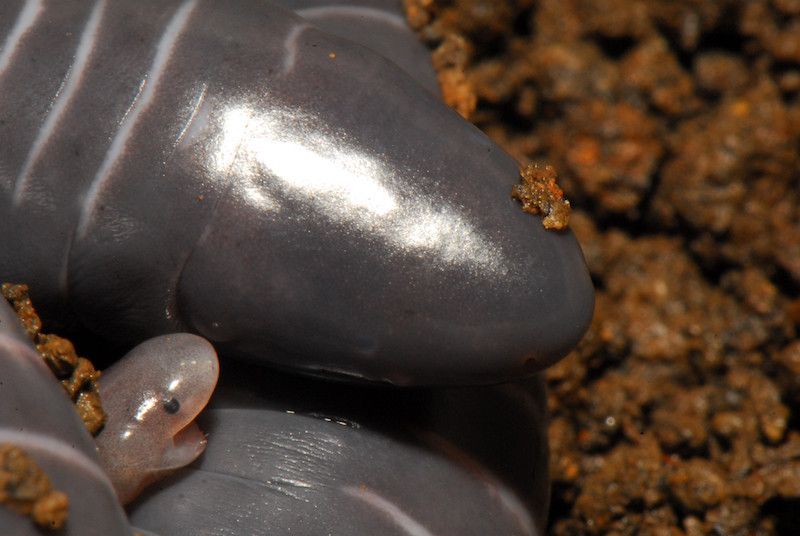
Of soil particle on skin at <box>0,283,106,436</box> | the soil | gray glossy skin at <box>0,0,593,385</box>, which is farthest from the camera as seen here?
the soil

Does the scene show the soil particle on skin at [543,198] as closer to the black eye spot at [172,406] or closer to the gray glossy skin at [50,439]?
the black eye spot at [172,406]

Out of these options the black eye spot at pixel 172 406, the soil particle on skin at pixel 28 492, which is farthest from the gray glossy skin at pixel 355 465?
the soil particle on skin at pixel 28 492

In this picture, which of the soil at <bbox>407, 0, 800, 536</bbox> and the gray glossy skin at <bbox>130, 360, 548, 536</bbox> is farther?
the soil at <bbox>407, 0, 800, 536</bbox>

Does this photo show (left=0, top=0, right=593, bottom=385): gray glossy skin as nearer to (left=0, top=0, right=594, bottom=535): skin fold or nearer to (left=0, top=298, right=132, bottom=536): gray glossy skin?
(left=0, top=0, right=594, bottom=535): skin fold

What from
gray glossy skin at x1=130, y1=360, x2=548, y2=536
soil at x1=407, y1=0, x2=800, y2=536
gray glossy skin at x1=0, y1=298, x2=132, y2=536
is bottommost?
soil at x1=407, y1=0, x2=800, y2=536

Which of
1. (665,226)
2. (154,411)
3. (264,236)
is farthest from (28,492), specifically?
(665,226)

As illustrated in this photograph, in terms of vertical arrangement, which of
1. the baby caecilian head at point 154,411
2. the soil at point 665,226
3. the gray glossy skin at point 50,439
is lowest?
the soil at point 665,226

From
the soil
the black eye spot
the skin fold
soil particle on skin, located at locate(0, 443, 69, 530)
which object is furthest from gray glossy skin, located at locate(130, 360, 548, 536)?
the soil
